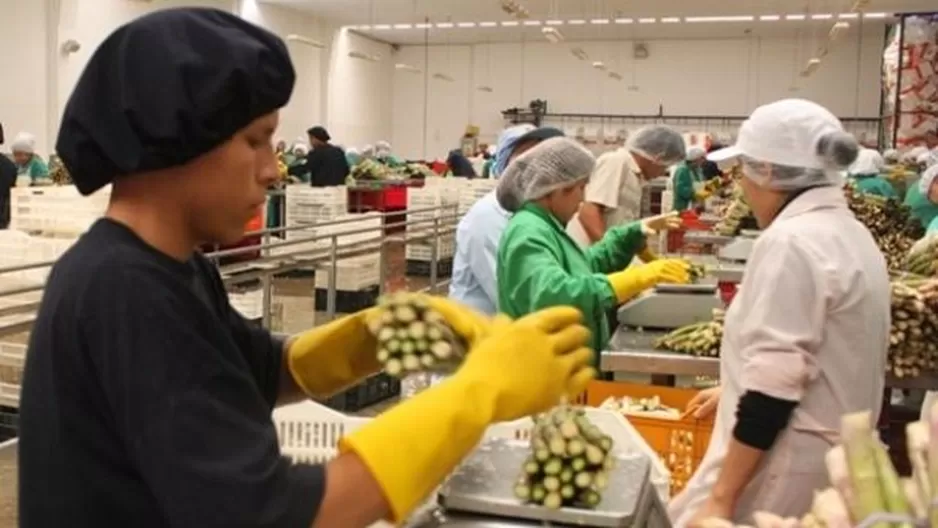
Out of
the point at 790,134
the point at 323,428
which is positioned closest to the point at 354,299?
the point at 323,428

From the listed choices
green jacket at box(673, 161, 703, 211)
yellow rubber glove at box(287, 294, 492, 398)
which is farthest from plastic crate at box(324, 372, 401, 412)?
green jacket at box(673, 161, 703, 211)

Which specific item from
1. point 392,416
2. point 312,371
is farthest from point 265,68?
point 312,371

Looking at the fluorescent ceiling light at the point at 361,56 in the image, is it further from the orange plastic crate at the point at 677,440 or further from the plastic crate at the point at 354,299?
the orange plastic crate at the point at 677,440

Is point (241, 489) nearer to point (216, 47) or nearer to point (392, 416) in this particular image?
point (392, 416)

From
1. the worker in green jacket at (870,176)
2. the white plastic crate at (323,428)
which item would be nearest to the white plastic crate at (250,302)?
the white plastic crate at (323,428)

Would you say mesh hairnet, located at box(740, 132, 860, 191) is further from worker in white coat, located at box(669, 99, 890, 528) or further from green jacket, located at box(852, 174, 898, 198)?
green jacket, located at box(852, 174, 898, 198)

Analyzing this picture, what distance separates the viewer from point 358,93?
73.6 ft

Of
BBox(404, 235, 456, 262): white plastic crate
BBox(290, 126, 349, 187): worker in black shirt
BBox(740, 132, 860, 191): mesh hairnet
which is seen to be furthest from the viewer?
BBox(290, 126, 349, 187): worker in black shirt

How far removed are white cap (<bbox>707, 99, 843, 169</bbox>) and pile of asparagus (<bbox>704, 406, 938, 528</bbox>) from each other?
938mm

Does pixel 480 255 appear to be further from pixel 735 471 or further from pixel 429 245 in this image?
pixel 429 245

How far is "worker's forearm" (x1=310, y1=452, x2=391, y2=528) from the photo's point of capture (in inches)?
41.0

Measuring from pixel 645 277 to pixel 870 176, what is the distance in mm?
5338

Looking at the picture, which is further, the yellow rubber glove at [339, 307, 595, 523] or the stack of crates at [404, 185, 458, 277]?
the stack of crates at [404, 185, 458, 277]

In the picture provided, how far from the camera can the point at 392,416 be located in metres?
1.11
